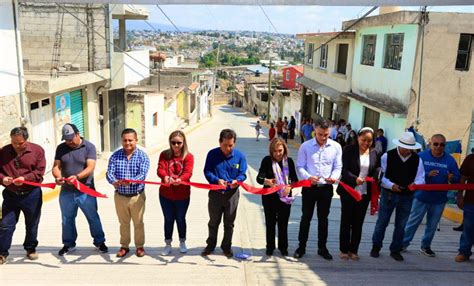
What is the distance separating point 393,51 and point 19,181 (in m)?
12.2

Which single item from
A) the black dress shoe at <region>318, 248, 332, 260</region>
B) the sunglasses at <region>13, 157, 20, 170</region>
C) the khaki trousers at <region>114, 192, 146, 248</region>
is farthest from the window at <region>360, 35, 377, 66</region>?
the sunglasses at <region>13, 157, 20, 170</region>

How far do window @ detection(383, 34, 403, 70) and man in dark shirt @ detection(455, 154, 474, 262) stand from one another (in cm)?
837

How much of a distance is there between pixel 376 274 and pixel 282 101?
1210 inches

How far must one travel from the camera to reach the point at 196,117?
41906 millimetres

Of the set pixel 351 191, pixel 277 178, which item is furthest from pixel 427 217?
pixel 277 178

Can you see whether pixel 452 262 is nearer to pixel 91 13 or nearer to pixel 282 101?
pixel 91 13

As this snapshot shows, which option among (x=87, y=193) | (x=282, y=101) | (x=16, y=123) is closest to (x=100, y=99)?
(x=16, y=123)

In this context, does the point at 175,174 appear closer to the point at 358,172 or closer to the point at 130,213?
the point at 130,213

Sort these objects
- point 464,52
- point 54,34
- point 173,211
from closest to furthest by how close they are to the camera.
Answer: point 173,211
point 464,52
point 54,34

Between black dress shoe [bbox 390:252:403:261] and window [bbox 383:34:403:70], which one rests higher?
window [bbox 383:34:403:70]

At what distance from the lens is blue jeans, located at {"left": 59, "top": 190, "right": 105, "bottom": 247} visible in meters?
5.45

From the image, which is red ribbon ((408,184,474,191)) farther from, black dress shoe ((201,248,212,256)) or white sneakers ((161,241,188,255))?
white sneakers ((161,241,188,255))

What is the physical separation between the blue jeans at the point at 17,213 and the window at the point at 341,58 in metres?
16.4

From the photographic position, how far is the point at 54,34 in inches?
583
